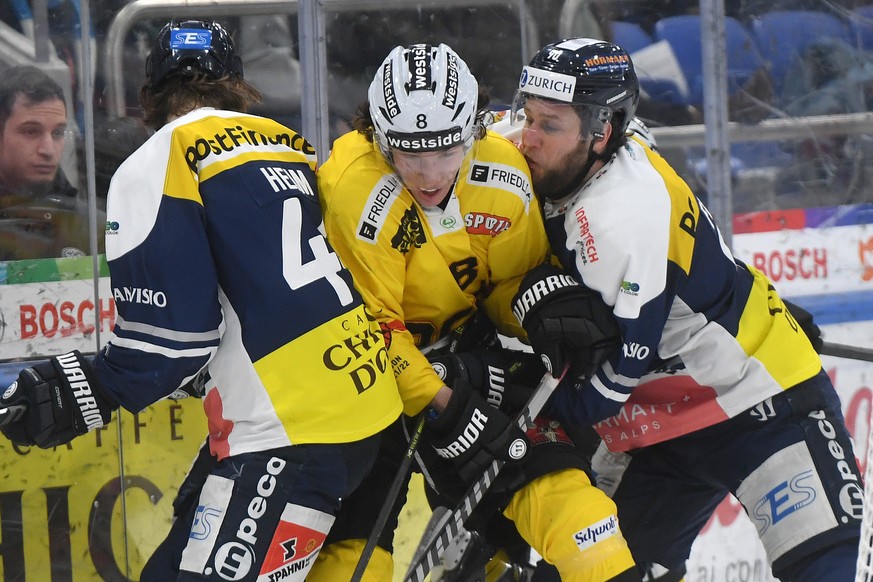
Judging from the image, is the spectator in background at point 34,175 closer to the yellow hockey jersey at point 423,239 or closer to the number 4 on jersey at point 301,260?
the yellow hockey jersey at point 423,239

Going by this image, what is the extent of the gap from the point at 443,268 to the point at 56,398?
81 cm

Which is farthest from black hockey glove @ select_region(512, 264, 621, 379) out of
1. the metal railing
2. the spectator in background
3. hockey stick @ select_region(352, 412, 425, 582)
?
the spectator in background

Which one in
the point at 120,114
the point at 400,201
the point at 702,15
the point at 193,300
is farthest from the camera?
the point at 702,15

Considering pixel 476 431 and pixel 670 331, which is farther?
pixel 670 331

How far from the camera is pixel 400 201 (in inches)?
88.5

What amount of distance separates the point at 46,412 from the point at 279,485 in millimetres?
473

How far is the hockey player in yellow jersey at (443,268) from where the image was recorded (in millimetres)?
2189

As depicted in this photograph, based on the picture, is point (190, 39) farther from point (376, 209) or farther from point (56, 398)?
point (56, 398)

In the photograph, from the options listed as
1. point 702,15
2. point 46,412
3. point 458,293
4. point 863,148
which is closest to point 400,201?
point 458,293

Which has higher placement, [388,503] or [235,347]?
[235,347]

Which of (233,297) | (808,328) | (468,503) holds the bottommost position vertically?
(468,503)

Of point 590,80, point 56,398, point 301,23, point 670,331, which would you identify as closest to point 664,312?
point 670,331

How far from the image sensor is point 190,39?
219 cm

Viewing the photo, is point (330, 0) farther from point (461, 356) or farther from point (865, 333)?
point (865, 333)
